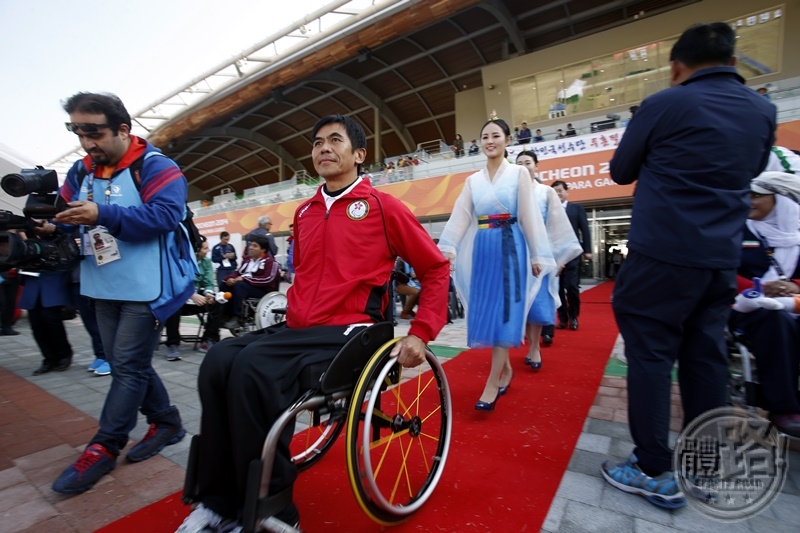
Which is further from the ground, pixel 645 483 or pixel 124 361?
pixel 124 361

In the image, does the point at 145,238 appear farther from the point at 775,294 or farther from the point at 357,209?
the point at 775,294

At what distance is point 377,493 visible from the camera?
1.23 metres

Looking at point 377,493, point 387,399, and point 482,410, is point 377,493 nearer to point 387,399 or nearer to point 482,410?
point 482,410

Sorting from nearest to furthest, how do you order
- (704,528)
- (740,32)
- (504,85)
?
(704,528)
(740,32)
(504,85)

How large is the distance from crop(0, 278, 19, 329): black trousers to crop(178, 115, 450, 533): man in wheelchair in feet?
20.3

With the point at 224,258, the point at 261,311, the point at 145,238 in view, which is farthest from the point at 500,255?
the point at 224,258

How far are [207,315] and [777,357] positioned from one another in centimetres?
513

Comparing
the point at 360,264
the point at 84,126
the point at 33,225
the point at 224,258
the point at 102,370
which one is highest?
the point at 84,126

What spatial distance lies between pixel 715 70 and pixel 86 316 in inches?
184

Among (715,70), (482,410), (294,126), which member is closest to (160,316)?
(482,410)

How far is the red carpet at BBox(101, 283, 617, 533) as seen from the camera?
1494 millimetres

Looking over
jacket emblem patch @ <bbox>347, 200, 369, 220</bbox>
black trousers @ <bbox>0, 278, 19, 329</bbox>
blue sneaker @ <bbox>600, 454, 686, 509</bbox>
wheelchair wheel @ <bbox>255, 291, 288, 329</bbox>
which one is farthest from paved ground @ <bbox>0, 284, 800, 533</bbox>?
black trousers @ <bbox>0, 278, 19, 329</bbox>

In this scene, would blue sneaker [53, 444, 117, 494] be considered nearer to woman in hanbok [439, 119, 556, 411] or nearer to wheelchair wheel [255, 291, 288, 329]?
woman in hanbok [439, 119, 556, 411]

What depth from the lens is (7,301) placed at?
5.72m
